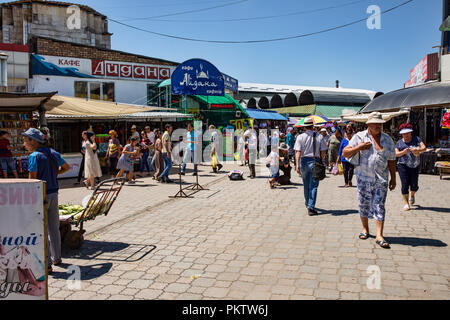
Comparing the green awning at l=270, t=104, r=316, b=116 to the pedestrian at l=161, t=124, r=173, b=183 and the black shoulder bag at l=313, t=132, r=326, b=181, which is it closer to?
the pedestrian at l=161, t=124, r=173, b=183

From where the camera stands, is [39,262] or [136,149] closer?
[39,262]

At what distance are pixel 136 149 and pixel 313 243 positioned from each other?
26.6 ft

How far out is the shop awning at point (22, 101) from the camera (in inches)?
406

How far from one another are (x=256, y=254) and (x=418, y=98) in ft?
47.0

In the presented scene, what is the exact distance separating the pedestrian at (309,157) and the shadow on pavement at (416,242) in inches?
77.5

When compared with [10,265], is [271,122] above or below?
above

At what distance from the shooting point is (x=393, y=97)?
19.0m

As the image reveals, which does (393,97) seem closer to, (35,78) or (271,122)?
(271,122)

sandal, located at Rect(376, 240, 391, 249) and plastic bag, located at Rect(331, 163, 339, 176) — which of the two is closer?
sandal, located at Rect(376, 240, 391, 249)

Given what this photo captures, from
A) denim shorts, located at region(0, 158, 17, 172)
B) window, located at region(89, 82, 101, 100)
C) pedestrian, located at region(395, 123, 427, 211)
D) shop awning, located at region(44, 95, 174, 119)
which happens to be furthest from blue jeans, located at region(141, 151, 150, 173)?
pedestrian, located at region(395, 123, 427, 211)

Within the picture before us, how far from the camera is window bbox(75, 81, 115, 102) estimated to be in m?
21.0

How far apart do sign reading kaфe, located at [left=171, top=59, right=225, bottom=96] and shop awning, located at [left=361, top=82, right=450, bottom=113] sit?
27.0 feet

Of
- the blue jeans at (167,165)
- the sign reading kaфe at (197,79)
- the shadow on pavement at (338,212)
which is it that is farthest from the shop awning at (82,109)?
the shadow on pavement at (338,212)
